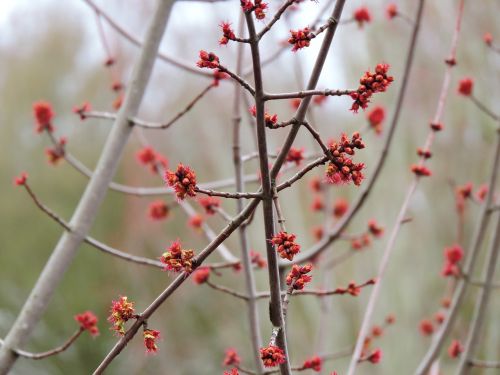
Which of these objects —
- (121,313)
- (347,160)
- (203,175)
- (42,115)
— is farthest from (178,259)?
(203,175)

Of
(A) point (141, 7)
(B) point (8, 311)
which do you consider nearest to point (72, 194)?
(B) point (8, 311)

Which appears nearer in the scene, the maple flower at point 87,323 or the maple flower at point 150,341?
the maple flower at point 150,341

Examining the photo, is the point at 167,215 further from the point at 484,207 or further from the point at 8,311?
the point at 8,311

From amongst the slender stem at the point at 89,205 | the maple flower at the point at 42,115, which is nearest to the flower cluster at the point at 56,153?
the maple flower at the point at 42,115

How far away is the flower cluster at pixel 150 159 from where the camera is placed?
1.66 metres

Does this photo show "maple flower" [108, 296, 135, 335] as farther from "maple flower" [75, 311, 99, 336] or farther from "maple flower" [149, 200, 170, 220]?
"maple flower" [149, 200, 170, 220]

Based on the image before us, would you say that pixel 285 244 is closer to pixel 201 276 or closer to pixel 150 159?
pixel 201 276

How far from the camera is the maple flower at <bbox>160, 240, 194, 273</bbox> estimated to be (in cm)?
75

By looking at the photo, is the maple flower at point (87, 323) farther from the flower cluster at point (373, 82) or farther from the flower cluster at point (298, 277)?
the flower cluster at point (373, 82)

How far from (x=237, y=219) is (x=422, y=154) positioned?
76cm

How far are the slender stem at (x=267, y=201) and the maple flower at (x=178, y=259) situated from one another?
0.32 feet

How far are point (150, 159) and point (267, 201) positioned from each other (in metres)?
1.00

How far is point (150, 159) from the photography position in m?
1.67

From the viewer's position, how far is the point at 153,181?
6820 mm
